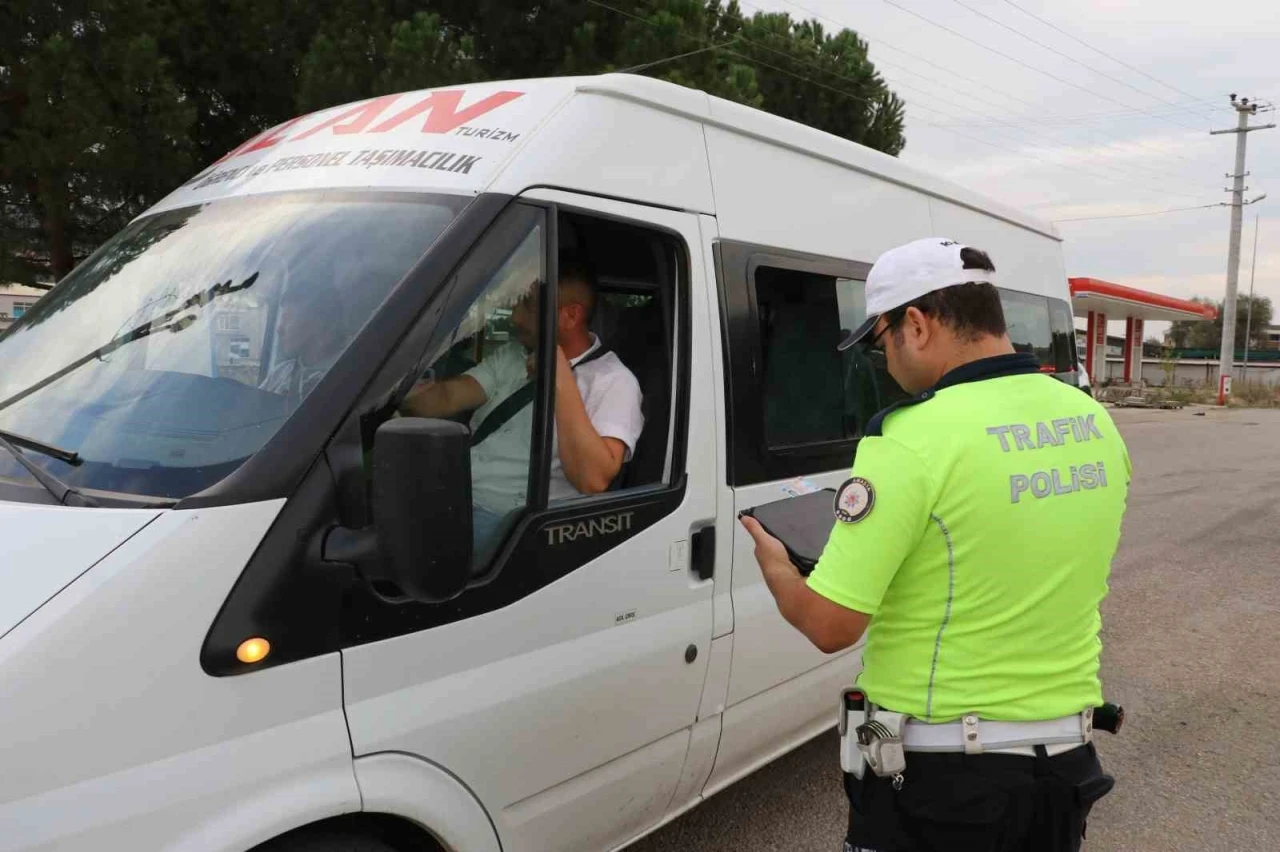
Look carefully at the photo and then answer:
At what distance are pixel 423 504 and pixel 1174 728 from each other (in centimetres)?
440

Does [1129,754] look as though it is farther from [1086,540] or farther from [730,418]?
[1086,540]

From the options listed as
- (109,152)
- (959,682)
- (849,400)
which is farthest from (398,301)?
(109,152)

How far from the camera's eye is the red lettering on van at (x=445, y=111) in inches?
97.2

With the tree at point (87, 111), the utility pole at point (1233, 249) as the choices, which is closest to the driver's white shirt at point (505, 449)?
the tree at point (87, 111)

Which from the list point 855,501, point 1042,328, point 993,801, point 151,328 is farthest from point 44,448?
point 1042,328

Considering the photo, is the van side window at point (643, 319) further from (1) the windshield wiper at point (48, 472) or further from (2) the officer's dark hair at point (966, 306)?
(1) the windshield wiper at point (48, 472)

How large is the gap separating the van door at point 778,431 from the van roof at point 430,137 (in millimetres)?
414

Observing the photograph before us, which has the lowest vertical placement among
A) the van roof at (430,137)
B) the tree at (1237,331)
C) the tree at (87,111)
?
the tree at (1237,331)

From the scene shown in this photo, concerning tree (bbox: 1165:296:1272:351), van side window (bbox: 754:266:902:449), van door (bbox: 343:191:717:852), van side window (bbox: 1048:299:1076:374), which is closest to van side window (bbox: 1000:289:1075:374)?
van side window (bbox: 1048:299:1076:374)

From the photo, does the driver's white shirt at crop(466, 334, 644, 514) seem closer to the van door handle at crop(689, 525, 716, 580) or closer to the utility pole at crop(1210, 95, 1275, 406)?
the van door handle at crop(689, 525, 716, 580)

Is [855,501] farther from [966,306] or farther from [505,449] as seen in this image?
[505,449]

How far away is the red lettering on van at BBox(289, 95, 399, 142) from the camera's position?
2.62 m

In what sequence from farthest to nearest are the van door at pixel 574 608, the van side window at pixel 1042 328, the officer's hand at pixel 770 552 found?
the van side window at pixel 1042 328
the van door at pixel 574 608
the officer's hand at pixel 770 552

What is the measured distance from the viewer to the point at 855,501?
1.71 m
